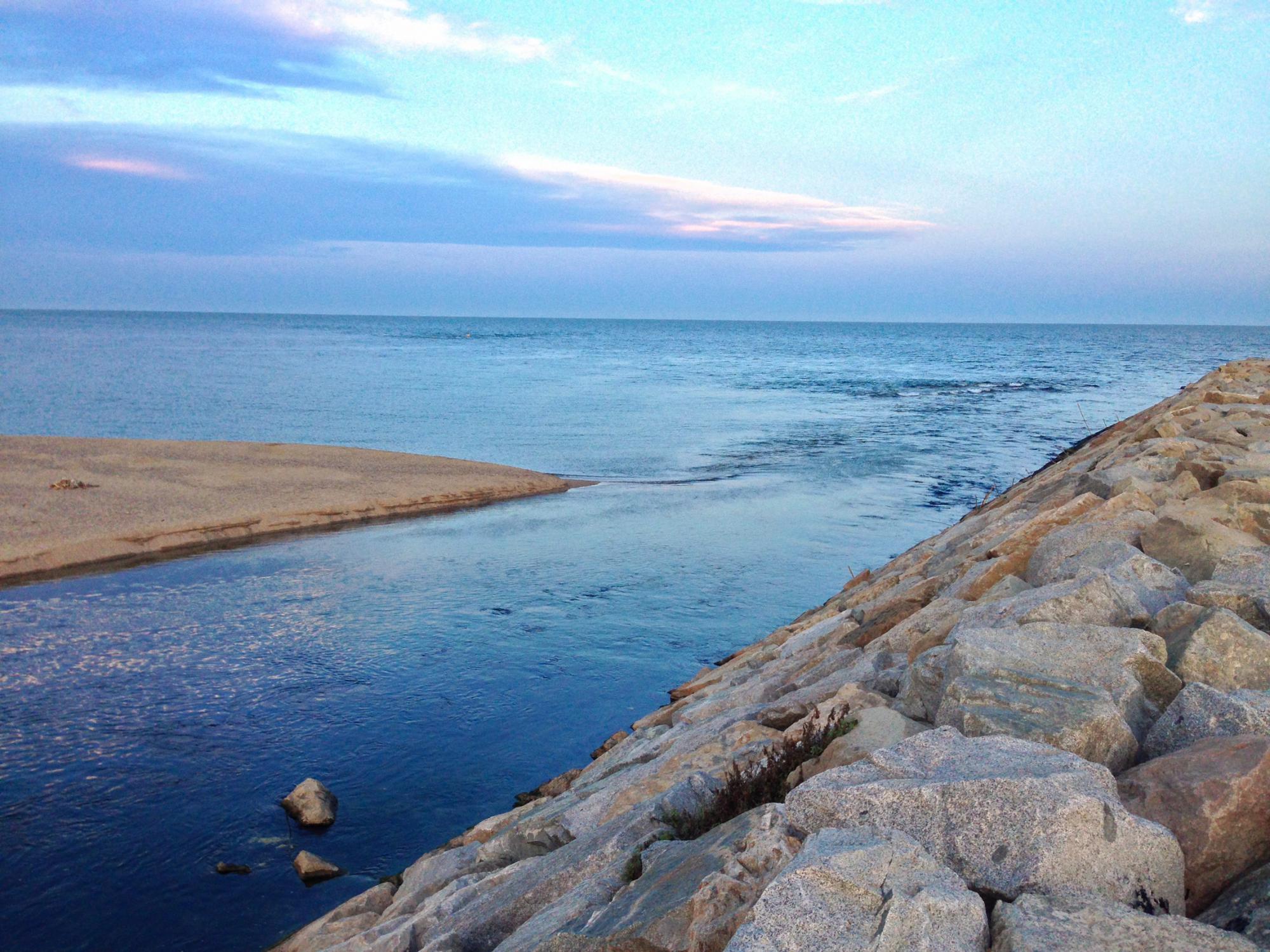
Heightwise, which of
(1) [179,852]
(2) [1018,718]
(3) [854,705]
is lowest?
(1) [179,852]

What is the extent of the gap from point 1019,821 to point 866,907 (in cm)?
69

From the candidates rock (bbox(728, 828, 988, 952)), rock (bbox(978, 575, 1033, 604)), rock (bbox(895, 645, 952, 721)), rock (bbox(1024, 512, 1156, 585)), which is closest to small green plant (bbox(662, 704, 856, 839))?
rock (bbox(895, 645, 952, 721))

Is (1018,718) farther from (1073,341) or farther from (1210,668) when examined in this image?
(1073,341)

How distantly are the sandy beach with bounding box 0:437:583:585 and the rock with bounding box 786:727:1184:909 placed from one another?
707 inches

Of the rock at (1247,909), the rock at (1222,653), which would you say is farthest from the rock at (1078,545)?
the rock at (1247,909)

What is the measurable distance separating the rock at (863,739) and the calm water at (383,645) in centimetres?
526

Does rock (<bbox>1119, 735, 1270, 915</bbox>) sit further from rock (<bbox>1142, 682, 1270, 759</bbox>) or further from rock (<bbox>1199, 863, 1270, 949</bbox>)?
rock (<bbox>1142, 682, 1270, 759</bbox>)

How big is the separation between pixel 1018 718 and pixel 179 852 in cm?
783

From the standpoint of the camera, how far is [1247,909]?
3174 millimetres

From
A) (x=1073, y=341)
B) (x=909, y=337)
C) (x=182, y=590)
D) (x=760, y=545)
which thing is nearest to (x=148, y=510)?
(x=182, y=590)

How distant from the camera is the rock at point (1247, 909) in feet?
10.00

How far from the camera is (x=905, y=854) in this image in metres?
3.29

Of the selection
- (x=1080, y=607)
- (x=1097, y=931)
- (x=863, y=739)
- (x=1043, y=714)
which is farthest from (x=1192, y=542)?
(x=1097, y=931)

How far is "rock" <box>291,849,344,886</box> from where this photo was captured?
8398mm
